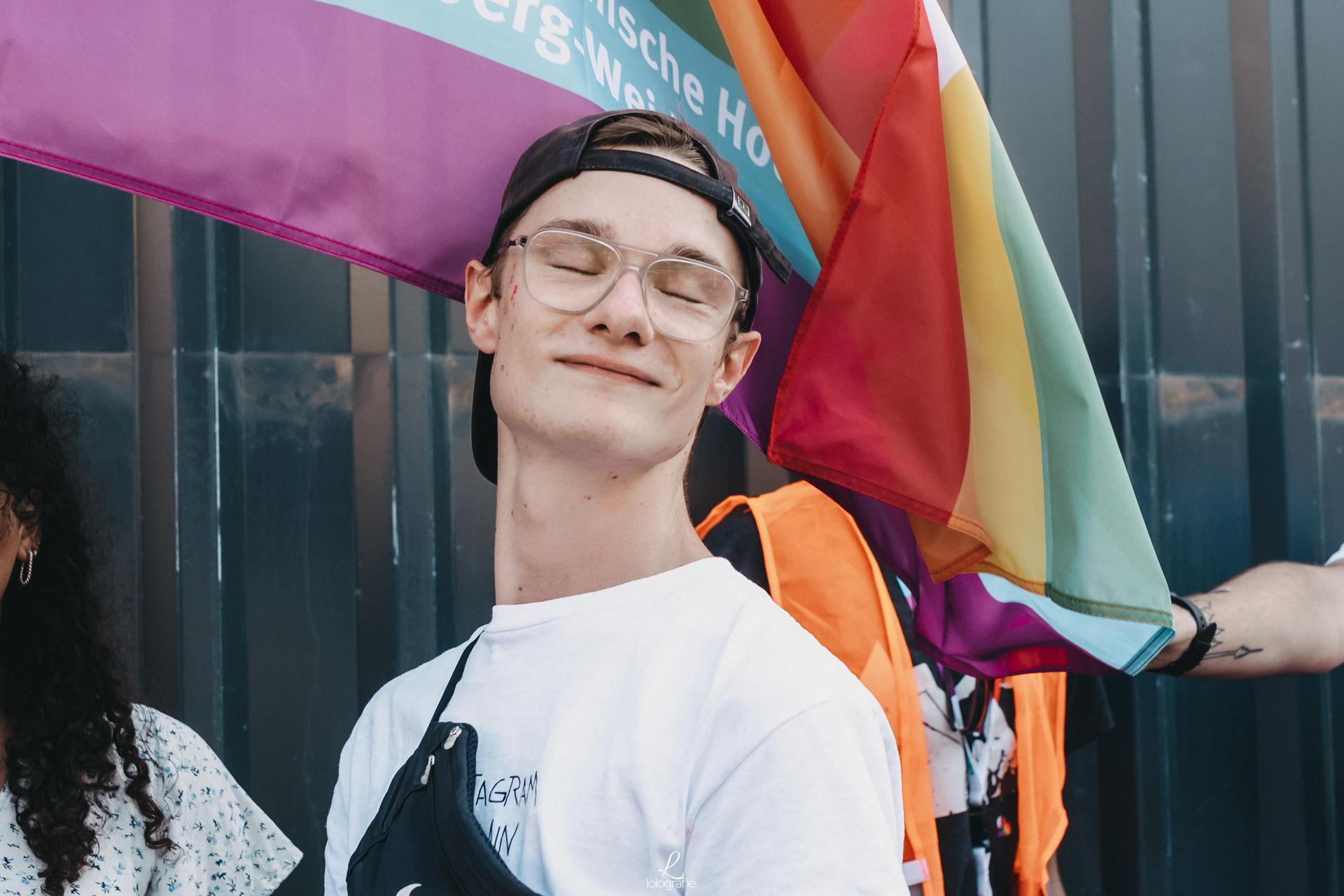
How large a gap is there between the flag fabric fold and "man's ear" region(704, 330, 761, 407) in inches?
3.8

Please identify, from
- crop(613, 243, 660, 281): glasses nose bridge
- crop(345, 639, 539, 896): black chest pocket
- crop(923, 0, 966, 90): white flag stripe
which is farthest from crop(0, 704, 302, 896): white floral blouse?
crop(923, 0, 966, 90): white flag stripe

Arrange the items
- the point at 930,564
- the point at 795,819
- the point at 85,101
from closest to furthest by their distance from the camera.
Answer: the point at 795,819 → the point at 85,101 → the point at 930,564

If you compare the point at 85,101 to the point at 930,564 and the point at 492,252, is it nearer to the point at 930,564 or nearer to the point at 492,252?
the point at 492,252

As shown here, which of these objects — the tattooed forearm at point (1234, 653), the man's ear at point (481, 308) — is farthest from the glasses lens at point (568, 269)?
the tattooed forearm at point (1234, 653)

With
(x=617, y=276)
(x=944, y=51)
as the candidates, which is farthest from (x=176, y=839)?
(x=944, y=51)

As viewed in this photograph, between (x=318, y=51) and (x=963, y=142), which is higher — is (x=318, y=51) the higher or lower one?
the higher one

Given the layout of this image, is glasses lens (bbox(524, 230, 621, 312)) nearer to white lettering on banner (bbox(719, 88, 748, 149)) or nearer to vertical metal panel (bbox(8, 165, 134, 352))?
white lettering on banner (bbox(719, 88, 748, 149))

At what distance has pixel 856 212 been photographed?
1.54 m

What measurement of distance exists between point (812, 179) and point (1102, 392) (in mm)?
Answer: 1716

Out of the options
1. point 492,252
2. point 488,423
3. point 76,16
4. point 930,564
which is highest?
point 76,16

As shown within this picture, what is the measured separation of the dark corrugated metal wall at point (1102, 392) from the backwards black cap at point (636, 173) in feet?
3.88

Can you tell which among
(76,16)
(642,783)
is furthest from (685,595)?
(76,16)

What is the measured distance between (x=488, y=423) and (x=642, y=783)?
760mm

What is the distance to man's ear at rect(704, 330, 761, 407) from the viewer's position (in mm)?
1513
